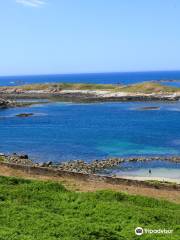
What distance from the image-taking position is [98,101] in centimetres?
11350

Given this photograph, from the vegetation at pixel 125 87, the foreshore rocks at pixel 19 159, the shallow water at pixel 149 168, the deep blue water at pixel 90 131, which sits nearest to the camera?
the shallow water at pixel 149 168

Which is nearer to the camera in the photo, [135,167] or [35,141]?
[135,167]

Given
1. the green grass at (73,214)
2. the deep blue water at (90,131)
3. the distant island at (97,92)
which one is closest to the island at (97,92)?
the distant island at (97,92)

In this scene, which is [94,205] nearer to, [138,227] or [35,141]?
[138,227]

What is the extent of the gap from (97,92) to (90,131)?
61283 millimetres

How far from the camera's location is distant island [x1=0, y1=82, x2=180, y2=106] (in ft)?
379

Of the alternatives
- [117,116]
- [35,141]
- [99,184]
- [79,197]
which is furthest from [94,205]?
[117,116]

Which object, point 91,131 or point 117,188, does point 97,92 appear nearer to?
point 91,131

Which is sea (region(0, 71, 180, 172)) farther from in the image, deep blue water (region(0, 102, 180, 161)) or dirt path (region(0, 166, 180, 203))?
dirt path (region(0, 166, 180, 203))

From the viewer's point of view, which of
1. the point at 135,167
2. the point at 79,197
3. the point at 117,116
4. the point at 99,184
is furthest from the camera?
the point at 117,116

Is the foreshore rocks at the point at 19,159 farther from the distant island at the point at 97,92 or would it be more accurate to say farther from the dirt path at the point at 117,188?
the distant island at the point at 97,92

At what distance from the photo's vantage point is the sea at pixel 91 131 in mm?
52156

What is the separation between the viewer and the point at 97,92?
424 ft

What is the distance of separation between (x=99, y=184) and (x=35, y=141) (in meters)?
32.1
